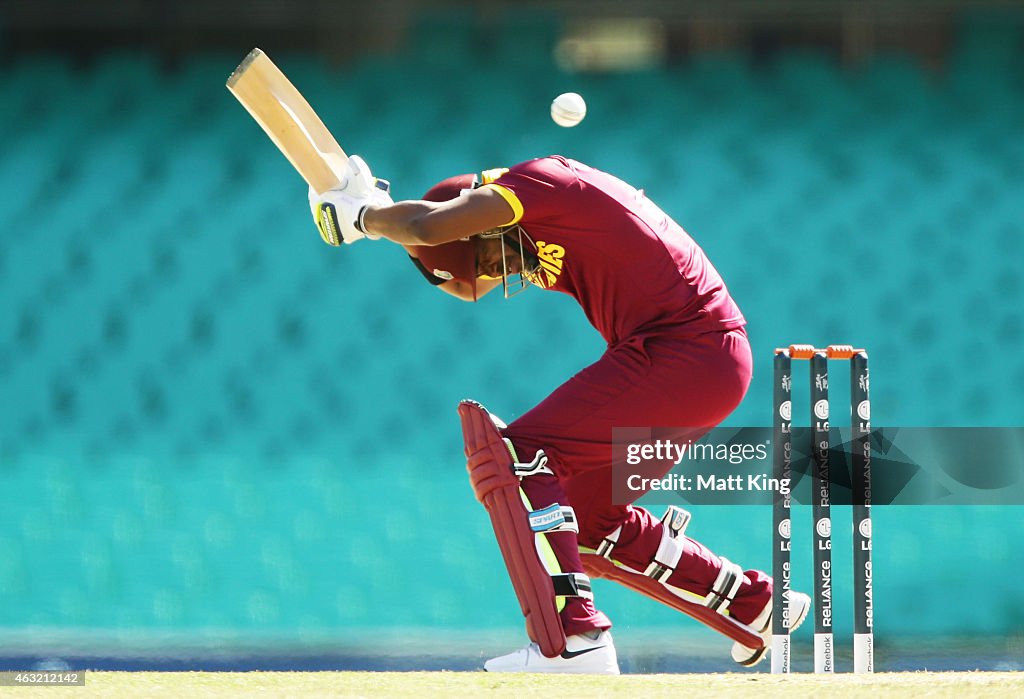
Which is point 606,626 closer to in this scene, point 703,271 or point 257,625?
point 703,271

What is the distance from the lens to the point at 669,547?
2920mm

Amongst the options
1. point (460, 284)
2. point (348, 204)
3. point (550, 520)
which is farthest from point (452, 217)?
point (550, 520)

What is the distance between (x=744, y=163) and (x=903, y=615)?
1426 millimetres

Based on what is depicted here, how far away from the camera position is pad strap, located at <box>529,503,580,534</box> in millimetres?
2480

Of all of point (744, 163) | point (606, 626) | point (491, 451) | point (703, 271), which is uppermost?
point (744, 163)

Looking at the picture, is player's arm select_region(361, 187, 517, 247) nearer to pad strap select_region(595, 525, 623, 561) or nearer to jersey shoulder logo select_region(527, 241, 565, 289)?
jersey shoulder logo select_region(527, 241, 565, 289)

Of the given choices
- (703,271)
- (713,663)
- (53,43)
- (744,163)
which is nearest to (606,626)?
(703,271)

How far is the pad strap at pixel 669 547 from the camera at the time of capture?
291 centimetres

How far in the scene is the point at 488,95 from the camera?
405 centimetres

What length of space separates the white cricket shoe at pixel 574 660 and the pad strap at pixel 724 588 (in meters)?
0.56

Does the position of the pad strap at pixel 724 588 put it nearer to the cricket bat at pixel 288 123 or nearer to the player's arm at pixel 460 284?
the player's arm at pixel 460 284

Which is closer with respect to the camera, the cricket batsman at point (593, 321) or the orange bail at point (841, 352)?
the cricket batsman at point (593, 321)

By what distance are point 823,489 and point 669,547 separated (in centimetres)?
40

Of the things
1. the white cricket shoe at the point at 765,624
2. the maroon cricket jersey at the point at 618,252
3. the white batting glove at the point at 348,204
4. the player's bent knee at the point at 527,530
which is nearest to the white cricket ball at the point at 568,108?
the maroon cricket jersey at the point at 618,252
